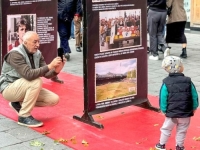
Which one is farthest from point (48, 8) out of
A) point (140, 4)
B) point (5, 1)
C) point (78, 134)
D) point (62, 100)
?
point (78, 134)

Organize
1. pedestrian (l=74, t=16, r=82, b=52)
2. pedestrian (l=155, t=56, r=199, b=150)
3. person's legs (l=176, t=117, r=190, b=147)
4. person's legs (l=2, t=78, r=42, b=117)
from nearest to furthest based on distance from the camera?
pedestrian (l=155, t=56, r=199, b=150)
person's legs (l=176, t=117, r=190, b=147)
person's legs (l=2, t=78, r=42, b=117)
pedestrian (l=74, t=16, r=82, b=52)

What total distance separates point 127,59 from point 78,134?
128 cm

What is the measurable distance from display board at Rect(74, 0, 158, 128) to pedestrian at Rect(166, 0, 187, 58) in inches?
173

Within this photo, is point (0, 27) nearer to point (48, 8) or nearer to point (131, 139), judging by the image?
point (48, 8)

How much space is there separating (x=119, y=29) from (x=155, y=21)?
184 inches

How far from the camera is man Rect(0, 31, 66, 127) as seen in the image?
18.2 feet

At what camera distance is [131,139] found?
17.3 feet

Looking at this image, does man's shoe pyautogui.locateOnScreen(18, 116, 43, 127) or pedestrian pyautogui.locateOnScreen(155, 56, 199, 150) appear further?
man's shoe pyautogui.locateOnScreen(18, 116, 43, 127)

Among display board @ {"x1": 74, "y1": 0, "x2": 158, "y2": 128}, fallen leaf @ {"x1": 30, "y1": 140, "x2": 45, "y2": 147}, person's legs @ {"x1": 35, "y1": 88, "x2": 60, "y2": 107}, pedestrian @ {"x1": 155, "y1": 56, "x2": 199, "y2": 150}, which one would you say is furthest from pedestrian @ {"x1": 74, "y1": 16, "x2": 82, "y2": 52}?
pedestrian @ {"x1": 155, "y1": 56, "x2": 199, "y2": 150}

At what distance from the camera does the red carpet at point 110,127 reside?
5117 mm

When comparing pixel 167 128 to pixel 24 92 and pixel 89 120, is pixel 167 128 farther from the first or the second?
pixel 24 92

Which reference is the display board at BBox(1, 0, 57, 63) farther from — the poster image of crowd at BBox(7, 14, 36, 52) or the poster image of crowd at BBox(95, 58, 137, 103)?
the poster image of crowd at BBox(95, 58, 137, 103)

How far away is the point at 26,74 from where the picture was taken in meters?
5.53

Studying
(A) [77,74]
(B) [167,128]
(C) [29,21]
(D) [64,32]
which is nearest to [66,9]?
(D) [64,32]
